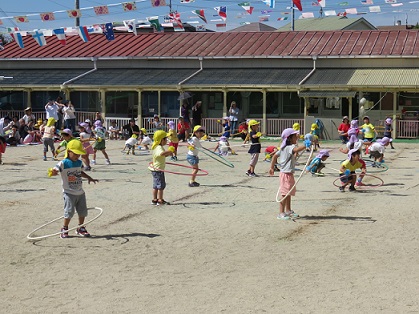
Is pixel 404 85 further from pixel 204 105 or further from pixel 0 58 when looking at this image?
pixel 0 58

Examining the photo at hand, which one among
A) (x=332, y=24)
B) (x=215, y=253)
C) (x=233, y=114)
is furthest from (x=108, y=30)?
(x=332, y=24)

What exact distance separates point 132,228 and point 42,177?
24.8 feet

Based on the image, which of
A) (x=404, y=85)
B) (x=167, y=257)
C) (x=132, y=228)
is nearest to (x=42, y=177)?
(x=132, y=228)

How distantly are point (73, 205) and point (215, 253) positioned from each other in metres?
2.38

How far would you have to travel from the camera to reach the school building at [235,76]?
33344 mm

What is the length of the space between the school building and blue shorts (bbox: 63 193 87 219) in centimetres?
2296

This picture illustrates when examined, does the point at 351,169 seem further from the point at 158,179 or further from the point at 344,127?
the point at 344,127

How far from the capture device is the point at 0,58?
4119cm

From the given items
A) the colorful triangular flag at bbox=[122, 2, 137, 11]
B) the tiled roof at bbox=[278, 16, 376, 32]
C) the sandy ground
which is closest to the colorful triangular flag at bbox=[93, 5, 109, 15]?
the colorful triangular flag at bbox=[122, 2, 137, 11]

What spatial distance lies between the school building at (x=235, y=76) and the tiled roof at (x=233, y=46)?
0.05 meters

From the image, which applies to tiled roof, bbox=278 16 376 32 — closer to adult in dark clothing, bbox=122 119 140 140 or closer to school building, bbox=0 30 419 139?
school building, bbox=0 30 419 139

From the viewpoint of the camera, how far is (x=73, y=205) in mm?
10891

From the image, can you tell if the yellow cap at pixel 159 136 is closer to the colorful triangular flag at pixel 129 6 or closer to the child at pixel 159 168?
the child at pixel 159 168

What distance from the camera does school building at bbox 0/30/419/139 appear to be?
109ft
